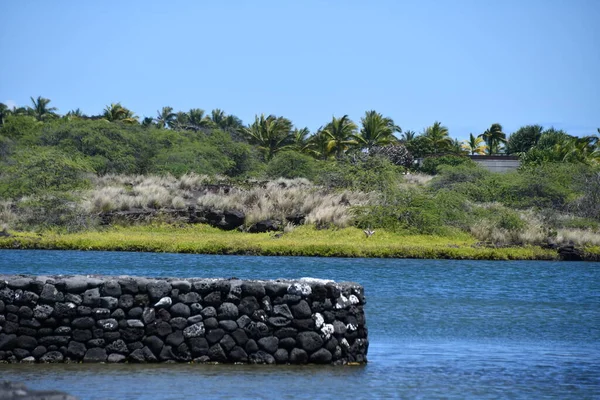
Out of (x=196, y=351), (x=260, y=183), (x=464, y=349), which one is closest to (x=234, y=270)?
(x=464, y=349)

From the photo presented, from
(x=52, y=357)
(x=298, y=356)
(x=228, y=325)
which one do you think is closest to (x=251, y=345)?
(x=228, y=325)

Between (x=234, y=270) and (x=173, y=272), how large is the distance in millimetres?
2695

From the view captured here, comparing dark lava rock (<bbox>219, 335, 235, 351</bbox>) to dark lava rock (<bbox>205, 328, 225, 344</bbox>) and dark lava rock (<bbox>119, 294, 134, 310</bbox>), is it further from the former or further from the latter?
dark lava rock (<bbox>119, 294, 134, 310</bbox>)

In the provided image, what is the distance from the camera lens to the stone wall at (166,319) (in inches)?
632

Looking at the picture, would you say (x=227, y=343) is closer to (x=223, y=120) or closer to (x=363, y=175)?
(x=363, y=175)

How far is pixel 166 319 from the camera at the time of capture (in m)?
16.2

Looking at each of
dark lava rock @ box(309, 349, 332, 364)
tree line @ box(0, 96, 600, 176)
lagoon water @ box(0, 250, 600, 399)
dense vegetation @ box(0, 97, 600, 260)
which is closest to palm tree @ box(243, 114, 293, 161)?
tree line @ box(0, 96, 600, 176)

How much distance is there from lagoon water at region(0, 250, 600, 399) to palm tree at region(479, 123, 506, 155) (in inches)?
2977

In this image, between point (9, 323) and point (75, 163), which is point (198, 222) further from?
point (9, 323)

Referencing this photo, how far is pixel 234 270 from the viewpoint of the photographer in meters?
37.2

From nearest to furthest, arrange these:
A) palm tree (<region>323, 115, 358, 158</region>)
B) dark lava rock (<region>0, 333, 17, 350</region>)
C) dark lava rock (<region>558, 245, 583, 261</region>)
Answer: dark lava rock (<region>0, 333, 17, 350</region>) < dark lava rock (<region>558, 245, 583, 261</region>) < palm tree (<region>323, 115, 358, 158</region>)

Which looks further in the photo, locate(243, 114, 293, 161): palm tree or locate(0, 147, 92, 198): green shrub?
locate(243, 114, 293, 161): palm tree

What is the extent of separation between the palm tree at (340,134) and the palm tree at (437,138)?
25.7 feet

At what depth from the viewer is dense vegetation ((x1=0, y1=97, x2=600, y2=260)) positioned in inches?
2069
